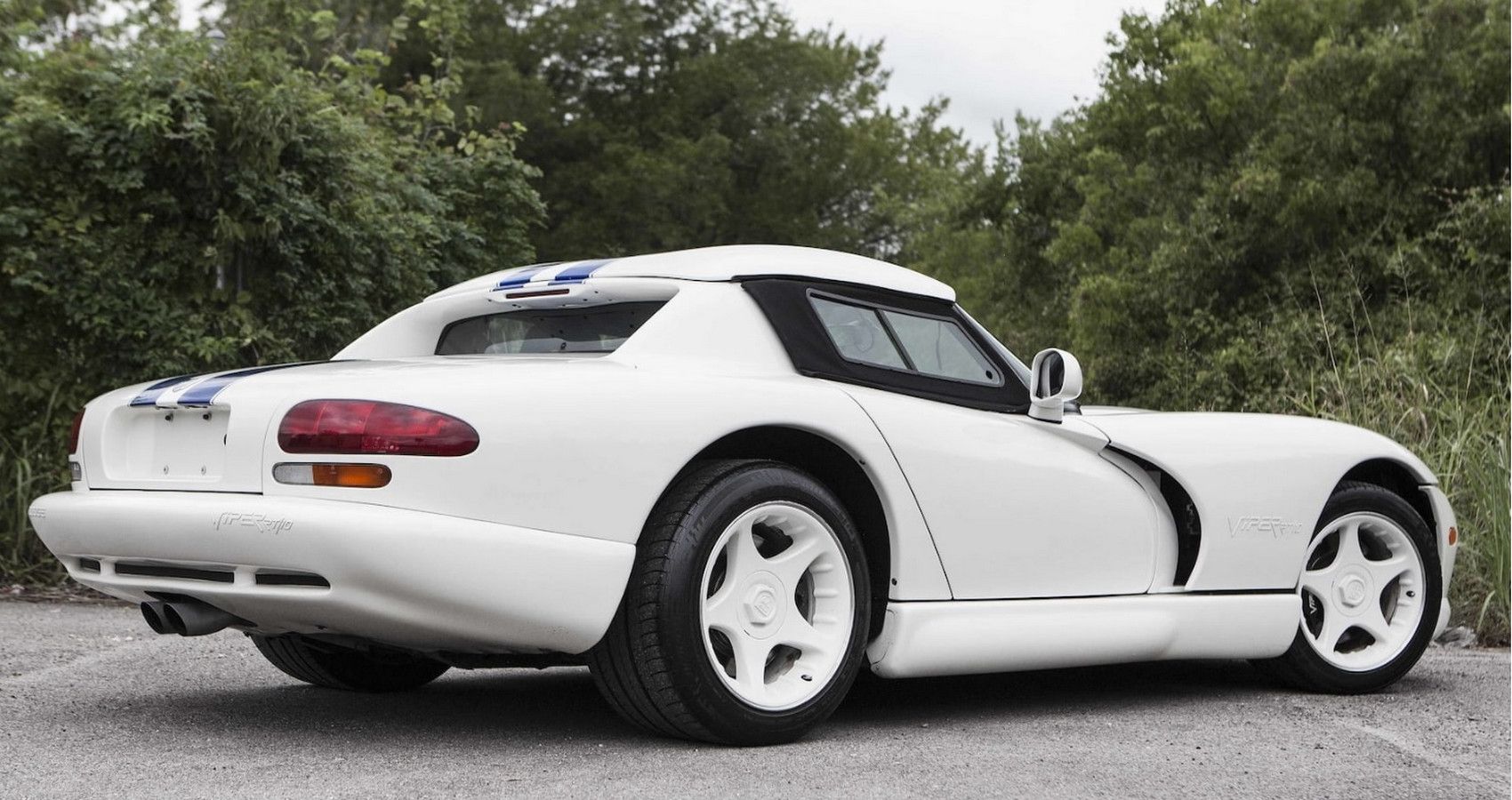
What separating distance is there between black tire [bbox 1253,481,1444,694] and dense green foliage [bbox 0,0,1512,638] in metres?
1.88

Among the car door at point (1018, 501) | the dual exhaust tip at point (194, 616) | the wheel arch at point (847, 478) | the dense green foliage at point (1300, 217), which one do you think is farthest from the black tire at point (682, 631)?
the dense green foliage at point (1300, 217)

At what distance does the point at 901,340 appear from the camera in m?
4.94

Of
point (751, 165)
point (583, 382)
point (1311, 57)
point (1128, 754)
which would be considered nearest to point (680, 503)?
point (583, 382)

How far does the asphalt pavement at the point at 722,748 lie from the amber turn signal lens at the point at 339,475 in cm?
68

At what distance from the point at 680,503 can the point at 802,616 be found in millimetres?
561

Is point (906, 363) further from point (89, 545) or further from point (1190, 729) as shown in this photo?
point (89, 545)

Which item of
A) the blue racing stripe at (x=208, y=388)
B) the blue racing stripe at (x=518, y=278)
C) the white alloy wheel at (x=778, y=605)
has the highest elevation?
the blue racing stripe at (x=518, y=278)

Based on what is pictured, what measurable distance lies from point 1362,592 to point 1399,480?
0.51 metres

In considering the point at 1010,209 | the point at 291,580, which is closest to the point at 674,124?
the point at 1010,209

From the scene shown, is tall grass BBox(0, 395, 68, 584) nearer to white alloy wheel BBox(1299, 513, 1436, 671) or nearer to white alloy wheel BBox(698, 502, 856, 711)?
white alloy wheel BBox(698, 502, 856, 711)

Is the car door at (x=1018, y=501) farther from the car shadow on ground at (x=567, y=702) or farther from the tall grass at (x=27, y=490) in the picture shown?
the tall grass at (x=27, y=490)

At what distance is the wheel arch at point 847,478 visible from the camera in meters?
4.54

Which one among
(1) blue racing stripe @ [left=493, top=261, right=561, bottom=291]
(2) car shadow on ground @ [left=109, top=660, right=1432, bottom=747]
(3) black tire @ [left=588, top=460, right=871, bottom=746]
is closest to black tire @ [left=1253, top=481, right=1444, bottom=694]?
(2) car shadow on ground @ [left=109, top=660, right=1432, bottom=747]

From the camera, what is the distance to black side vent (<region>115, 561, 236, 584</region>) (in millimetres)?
3973
